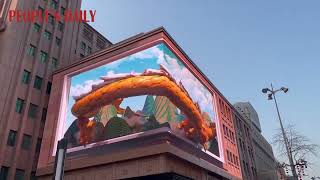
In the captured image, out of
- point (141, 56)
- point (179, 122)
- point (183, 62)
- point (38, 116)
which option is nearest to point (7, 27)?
point (38, 116)

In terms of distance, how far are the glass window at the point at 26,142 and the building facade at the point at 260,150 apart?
3758cm

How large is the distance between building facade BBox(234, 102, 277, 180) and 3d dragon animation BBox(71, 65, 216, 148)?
27430 millimetres

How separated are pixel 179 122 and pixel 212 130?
836cm

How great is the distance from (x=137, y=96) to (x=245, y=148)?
29135mm

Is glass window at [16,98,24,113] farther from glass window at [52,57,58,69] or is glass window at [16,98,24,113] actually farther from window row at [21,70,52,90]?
glass window at [52,57,58,69]

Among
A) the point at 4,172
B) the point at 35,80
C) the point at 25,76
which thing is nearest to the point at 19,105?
the point at 25,76

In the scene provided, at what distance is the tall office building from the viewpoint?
3039 centimetres

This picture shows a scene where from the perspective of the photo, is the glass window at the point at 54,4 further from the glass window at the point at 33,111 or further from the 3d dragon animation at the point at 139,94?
the 3d dragon animation at the point at 139,94

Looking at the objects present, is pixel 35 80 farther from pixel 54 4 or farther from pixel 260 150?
pixel 260 150

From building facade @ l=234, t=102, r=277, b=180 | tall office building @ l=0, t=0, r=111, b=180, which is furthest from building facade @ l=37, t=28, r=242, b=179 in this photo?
building facade @ l=234, t=102, r=277, b=180

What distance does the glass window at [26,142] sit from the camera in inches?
1245

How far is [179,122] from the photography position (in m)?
26.5

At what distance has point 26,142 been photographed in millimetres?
32094

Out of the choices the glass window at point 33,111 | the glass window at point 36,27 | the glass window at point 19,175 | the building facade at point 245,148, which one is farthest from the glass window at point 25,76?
the building facade at point 245,148
